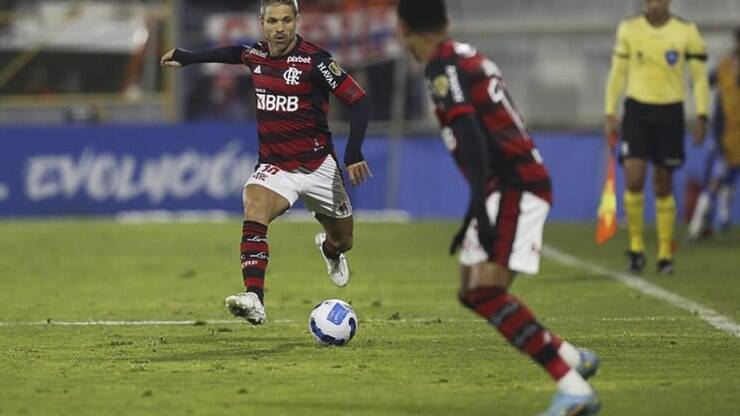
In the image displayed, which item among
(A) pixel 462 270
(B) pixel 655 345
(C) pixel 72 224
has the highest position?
(A) pixel 462 270

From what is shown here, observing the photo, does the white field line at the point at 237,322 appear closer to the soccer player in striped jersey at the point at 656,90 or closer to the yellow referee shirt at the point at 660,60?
the soccer player in striped jersey at the point at 656,90

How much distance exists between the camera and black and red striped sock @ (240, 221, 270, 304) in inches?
377

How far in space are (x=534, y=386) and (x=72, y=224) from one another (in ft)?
48.3

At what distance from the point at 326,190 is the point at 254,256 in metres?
0.82

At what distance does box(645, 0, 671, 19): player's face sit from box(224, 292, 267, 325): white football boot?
5818 millimetres

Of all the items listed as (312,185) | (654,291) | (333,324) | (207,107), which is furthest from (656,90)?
(207,107)

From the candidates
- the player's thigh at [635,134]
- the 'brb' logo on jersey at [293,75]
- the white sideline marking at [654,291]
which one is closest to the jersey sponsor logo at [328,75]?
the 'brb' logo on jersey at [293,75]

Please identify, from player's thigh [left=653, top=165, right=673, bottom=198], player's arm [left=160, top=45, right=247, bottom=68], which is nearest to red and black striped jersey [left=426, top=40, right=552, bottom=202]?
player's arm [left=160, top=45, right=247, bottom=68]

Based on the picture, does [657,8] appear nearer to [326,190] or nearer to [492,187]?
[326,190]

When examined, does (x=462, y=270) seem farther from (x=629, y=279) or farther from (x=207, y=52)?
(x=629, y=279)

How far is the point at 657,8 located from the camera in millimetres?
13922

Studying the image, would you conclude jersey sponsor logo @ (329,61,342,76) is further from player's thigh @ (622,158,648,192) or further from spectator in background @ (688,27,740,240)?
spectator in background @ (688,27,740,240)

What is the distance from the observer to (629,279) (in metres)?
13.9

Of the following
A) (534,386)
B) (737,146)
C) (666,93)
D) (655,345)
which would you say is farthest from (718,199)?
(534,386)
